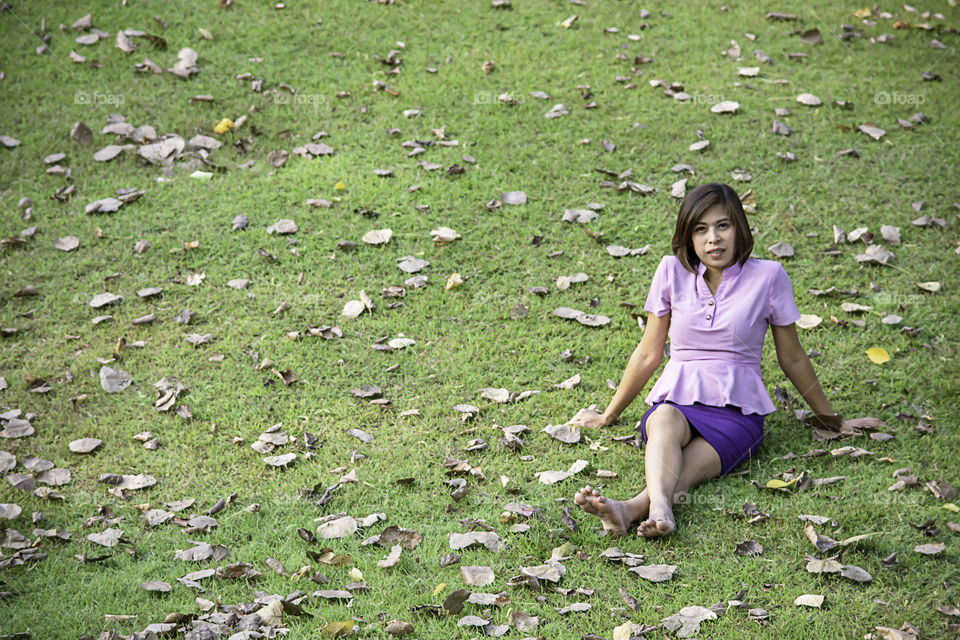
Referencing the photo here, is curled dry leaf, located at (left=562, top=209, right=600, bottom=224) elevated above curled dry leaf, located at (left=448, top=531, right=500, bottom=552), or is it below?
above

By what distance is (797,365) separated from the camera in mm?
4074

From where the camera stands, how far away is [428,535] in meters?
3.73

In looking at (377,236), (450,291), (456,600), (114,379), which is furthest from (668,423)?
(114,379)

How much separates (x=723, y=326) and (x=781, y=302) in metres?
0.29

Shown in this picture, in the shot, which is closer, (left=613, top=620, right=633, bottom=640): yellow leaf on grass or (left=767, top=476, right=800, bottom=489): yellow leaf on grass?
(left=613, top=620, right=633, bottom=640): yellow leaf on grass

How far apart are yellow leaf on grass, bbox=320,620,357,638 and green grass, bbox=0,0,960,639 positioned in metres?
0.05

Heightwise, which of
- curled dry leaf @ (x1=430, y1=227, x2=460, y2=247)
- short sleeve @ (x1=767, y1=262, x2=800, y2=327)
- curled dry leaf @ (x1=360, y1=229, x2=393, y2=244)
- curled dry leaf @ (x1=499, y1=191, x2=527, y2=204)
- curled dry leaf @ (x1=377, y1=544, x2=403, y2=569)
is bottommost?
curled dry leaf @ (x1=377, y1=544, x2=403, y2=569)

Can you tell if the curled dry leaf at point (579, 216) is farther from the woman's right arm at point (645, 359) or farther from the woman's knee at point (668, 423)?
the woman's knee at point (668, 423)

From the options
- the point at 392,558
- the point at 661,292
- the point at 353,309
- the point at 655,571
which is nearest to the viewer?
the point at 655,571

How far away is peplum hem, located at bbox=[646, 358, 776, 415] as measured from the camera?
4004 millimetres

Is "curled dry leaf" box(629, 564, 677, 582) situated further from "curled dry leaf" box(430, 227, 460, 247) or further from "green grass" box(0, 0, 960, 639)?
"curled dry leaf" box(430, 227, 460, 247)

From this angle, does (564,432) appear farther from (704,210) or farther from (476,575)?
(704,210)

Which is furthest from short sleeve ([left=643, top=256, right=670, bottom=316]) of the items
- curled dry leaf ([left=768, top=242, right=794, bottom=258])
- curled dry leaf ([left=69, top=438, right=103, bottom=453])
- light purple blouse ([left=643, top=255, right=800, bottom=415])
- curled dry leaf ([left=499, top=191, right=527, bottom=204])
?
curled dry leaf ([left=69, top=438, right=103, bottom=453])

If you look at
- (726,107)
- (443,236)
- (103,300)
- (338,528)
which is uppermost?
(726,107)
